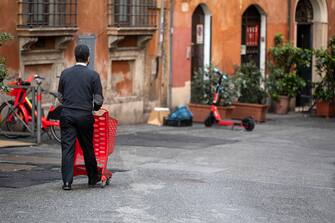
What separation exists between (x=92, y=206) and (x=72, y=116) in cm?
144

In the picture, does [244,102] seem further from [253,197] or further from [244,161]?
[253,197]

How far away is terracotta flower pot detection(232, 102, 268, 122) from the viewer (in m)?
23.9

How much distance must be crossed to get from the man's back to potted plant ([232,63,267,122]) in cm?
1248

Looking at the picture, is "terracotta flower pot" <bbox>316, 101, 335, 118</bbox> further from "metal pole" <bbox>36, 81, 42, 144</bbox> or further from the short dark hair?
the short dark hair

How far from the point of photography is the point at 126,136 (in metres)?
18.9

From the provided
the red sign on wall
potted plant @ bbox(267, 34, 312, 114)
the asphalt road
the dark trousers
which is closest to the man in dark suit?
the dark trousers

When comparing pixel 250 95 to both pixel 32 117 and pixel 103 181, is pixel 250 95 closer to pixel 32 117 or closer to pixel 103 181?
pixel 32 117

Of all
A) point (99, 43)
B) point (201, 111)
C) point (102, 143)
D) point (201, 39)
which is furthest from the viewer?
point (201, 39)

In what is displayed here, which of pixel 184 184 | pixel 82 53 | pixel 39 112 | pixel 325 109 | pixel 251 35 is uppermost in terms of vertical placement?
pixel 251 35

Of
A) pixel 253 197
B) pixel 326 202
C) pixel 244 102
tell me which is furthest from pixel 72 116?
pixel 244 102

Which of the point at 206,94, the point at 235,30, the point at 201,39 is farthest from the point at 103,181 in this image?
the point at 235,30

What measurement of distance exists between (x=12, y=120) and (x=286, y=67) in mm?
12084

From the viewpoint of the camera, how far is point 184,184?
39.6ft

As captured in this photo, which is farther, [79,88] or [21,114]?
[21,114]
